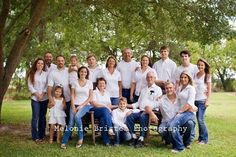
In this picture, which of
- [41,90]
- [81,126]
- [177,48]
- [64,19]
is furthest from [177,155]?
[177,48]

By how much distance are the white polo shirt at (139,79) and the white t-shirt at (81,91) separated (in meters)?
1.15

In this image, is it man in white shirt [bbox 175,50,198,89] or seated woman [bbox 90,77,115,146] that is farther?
man in white shirt [bbox 175,50,198,89]

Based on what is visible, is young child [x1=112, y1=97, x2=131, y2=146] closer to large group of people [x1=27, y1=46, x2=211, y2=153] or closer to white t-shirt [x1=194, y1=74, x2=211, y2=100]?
large group of people [x1=27, y1=46, x2=211, y2=153]

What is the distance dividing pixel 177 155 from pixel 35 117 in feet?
11.3

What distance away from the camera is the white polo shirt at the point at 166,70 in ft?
32.8

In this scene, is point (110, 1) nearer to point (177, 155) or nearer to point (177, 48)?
point (177, 155)

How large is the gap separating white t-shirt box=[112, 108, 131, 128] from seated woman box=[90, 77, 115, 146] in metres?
0.13

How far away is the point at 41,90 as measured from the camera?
988 cm

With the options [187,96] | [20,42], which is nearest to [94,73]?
[187,96]

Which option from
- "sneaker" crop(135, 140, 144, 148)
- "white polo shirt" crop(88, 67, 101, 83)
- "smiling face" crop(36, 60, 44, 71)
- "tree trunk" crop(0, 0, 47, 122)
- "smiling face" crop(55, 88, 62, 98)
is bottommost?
"sneaker" crop(135, 140, 144, 148)

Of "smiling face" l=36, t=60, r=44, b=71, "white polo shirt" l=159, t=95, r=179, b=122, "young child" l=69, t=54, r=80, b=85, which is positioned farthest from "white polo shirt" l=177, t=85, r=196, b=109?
"smiling face" l=36, t=60, r=44, b=71

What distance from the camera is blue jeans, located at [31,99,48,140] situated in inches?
386

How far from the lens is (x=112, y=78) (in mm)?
9898

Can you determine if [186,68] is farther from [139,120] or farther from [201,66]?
[139,120]
